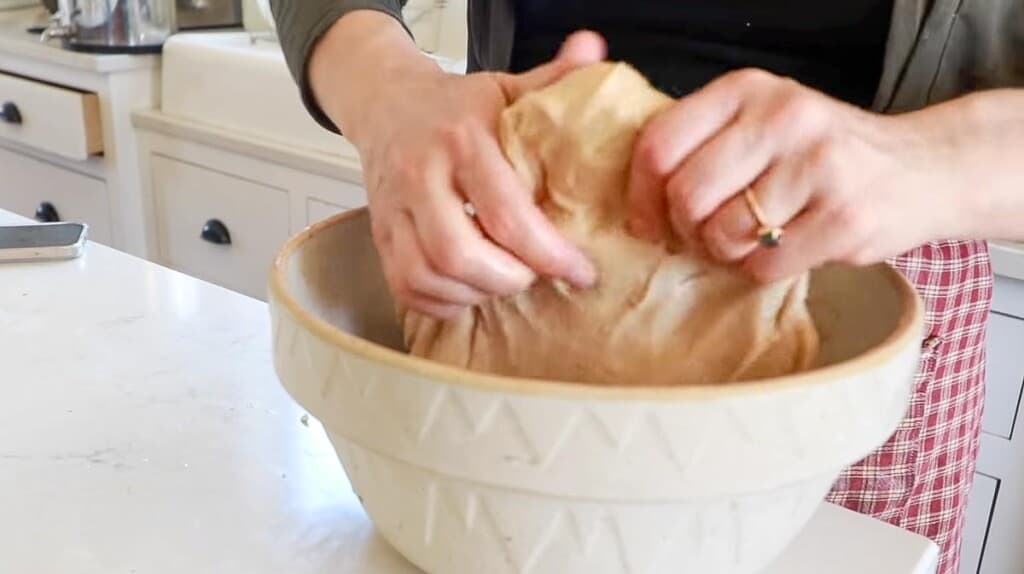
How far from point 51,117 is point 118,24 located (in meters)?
0.21

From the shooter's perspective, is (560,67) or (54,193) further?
(54,193)

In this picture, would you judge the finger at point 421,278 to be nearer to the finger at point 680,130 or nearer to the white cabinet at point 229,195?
the finger at point 680,130

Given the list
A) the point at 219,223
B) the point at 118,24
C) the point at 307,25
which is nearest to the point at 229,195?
the point at 219,223

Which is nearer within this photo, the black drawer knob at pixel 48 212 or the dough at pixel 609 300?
the dough at pixel 609 300

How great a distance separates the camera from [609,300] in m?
0.41

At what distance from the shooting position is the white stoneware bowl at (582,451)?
0.33 meters

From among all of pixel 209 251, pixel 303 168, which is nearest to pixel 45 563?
pixel 303 168

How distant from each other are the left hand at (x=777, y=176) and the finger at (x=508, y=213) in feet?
0.12

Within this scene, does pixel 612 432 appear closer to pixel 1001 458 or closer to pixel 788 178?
pixel 788 178

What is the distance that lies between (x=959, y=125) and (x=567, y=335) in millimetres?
177

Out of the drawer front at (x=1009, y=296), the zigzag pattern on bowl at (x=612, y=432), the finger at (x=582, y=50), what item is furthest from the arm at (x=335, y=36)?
the drawer front at (x=1009, y=296)

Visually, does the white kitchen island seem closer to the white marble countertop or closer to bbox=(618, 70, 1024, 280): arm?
bbox=(618, 70, 1024, 280): arm

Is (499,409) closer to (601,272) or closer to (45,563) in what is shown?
(601,272)

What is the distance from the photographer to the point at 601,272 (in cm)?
41
